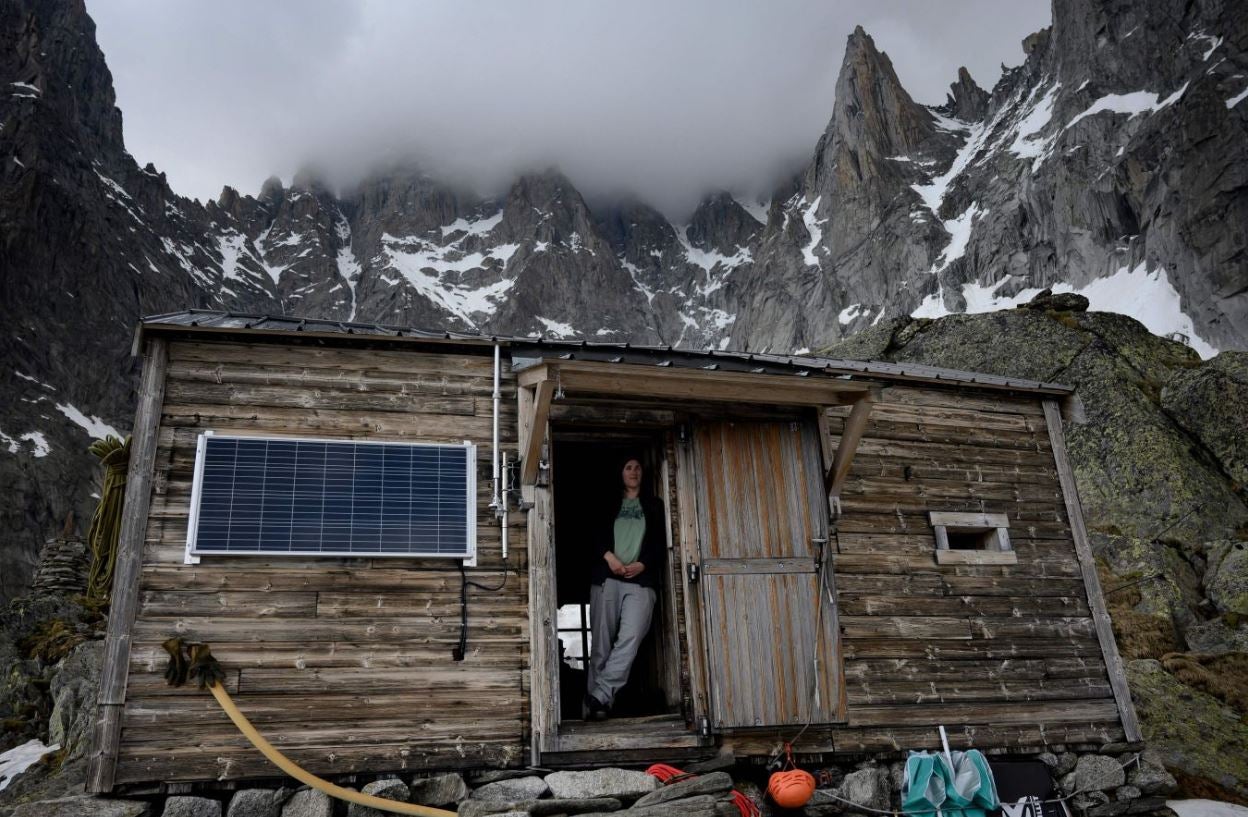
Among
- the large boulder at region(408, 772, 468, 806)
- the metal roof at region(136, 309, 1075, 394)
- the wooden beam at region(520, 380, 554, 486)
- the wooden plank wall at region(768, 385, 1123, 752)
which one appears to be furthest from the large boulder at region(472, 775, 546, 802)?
the metal roof at region(136, 309, 1075, 394)

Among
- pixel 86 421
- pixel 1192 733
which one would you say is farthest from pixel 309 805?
pixel 86 421

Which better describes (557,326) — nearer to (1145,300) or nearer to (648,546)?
(1145,300)

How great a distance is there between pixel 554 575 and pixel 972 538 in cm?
507

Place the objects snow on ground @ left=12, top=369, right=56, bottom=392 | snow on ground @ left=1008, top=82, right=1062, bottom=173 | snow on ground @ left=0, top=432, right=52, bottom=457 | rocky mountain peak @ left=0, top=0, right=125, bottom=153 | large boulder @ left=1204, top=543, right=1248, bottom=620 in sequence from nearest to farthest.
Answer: large boulder @ left=1204, top=543, right=1248, bottom=620 → snow on ground @ left=0, top=432, right=52, bottom=457 → snow on ground @ left=12, top=369, right=56, bottom=392 → rocky mountain peak @ left=0, top=0, right=125, bottom=153 → snow on ground @ left=1008, top=82, right=1062, bottom=173

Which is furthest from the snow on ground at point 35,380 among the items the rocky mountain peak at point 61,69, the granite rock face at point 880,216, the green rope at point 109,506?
the green rope at point 109,506

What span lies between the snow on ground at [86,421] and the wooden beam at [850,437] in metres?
92.8

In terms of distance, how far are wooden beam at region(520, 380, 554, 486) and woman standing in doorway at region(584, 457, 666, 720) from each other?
112 centimetres

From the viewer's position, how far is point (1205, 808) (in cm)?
1074

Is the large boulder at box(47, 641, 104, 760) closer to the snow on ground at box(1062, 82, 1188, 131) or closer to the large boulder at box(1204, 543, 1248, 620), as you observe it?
the large boulder at box(1204, 543, 1248, 620)

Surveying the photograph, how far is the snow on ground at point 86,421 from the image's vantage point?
289ft

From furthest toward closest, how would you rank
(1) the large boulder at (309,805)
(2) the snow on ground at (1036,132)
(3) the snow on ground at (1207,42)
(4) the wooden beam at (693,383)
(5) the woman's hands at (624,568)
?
(2) the snow on ground at (1036,132)
(3) the snow on ground at (1207,42)
(5) the woman's hands at (624,568)
(4) the wooden beam at (693,383)
(1) the large boulder at (309,805)

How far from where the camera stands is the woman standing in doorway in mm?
8883

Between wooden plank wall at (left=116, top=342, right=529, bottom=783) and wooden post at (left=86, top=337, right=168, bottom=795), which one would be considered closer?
wooden post at (left=86, top=337, right=168, bottom=795)

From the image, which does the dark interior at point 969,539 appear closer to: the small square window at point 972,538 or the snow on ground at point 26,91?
the small square window at point 972,538
